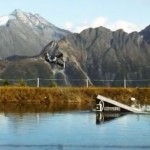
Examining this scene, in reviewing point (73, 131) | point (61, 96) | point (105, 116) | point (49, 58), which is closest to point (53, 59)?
point (49, 58)

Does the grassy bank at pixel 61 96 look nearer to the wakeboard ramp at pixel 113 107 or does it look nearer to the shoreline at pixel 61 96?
the shoreline at pixel 61 96

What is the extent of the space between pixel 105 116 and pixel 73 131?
8986 mm

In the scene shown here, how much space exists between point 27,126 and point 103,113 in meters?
9.69

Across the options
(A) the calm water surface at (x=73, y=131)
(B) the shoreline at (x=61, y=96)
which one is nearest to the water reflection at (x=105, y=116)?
(A) the calm water surface at (x=73, y=131)

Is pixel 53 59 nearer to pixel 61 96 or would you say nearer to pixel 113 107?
pixel 61 96

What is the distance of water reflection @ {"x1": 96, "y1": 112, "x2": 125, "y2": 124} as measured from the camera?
3275 centimetres

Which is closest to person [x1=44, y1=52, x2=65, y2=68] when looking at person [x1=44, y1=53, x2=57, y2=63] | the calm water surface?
person [x1=44, y1=53, x2=57, y2=63]

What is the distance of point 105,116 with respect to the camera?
35.6 m

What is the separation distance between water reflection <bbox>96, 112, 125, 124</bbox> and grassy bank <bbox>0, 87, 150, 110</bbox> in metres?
6.58

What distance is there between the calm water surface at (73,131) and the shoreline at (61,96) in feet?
26.1

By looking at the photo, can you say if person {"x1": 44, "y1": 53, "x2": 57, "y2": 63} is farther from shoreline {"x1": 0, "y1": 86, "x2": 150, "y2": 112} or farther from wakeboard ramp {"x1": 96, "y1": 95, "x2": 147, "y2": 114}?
wakeboard ramp {"x1": 96, "y1": 95, "x2": 147, "y2": 114}

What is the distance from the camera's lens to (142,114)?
1468 inches

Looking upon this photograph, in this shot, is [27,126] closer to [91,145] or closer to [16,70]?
[91,145]

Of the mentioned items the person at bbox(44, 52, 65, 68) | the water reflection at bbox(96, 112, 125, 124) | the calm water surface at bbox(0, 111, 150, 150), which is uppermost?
the person at bbox(44, 52, 65, 68)
